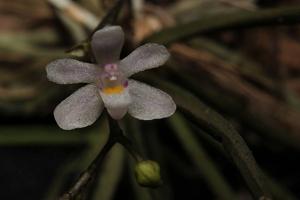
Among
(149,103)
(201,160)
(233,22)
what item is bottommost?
(201,160)

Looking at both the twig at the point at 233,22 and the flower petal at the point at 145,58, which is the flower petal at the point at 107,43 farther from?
the twig at the point at 233,22

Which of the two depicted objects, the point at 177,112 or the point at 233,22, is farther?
the point at 177,112

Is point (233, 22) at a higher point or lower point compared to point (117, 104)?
lower

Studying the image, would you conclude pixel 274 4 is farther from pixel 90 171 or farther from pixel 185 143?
pixel 90 171

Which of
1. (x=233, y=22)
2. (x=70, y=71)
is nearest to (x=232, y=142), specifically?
(x=70, y=71)

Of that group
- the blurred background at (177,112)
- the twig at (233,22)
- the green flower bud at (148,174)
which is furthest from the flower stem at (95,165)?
the twig at (233,22)

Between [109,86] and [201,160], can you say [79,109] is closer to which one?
[109,86]

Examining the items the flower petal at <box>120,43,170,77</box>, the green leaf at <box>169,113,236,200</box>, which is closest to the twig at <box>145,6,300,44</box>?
the green leaf at <box>169,113,236,200</box>
